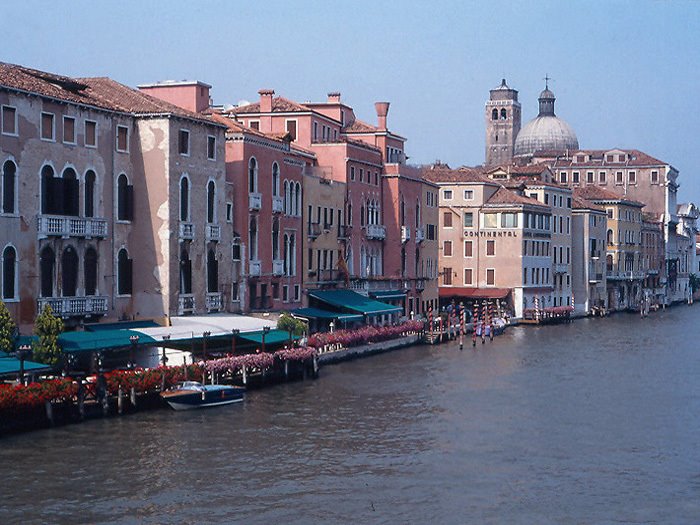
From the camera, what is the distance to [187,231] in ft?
126

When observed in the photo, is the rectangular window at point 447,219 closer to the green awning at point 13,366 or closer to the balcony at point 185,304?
the balcony at point 185,304

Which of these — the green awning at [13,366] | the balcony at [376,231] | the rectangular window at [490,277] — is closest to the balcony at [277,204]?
the balcony at [376,231]

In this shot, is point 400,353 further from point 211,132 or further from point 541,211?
point 541,211

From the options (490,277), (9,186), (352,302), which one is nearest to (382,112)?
(352,302)

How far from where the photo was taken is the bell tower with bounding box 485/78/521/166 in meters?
125

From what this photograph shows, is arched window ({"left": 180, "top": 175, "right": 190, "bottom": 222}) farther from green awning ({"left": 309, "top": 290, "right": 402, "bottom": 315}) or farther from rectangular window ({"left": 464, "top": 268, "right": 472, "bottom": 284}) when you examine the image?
rectangular window ({"left": 464, "top": 268, "right": 472, "bottom": 284})

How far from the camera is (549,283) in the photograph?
75.4 meters

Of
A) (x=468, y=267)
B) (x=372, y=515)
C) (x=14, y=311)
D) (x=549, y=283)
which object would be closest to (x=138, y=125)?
(x=14, y=311)

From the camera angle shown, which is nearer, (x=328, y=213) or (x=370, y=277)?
(x=328, y=213)

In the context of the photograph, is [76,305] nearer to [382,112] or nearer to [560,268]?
[382,112]

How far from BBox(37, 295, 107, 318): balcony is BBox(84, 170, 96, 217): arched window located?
7.58 ft

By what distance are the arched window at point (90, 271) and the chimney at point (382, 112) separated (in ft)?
78.5

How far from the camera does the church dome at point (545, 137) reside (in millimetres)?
113250

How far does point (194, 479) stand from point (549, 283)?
53655mm
